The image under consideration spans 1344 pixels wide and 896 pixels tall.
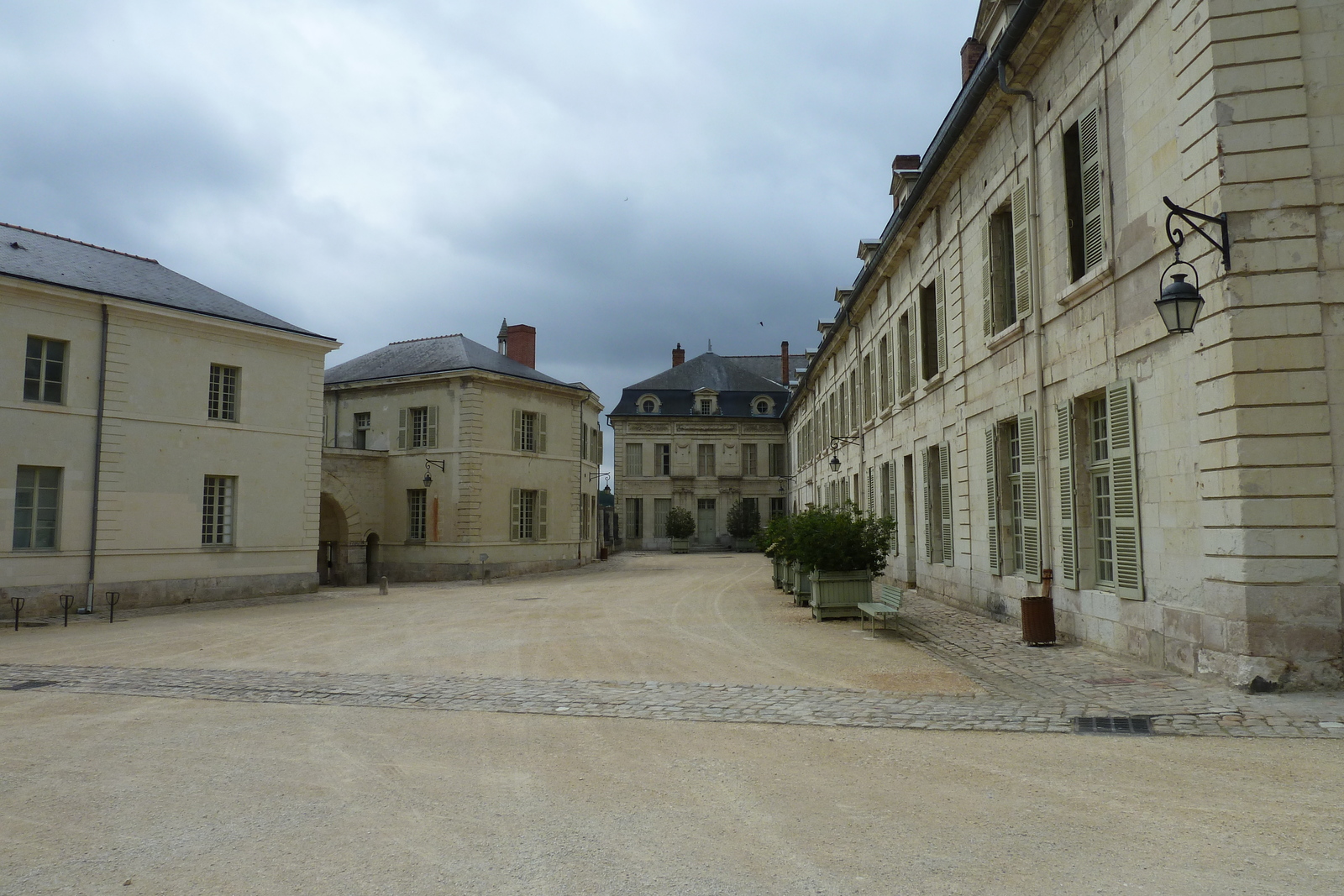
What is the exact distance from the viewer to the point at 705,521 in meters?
45.1

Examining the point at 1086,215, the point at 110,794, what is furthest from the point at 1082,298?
the point at 110,794

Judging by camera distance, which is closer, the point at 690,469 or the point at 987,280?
the point at 987,280

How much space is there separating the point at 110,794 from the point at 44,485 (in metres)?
13.0

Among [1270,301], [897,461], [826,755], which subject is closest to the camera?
[826,755]

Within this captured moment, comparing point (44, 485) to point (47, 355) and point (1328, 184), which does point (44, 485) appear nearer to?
point (47, 355)

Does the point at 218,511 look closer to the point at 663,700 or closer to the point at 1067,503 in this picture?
the point at 663,700

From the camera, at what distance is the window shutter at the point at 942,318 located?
1385 centimetres

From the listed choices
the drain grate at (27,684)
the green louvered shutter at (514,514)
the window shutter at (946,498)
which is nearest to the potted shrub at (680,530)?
the green louvered shutter at (514,514)

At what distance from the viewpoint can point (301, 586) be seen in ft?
61.5

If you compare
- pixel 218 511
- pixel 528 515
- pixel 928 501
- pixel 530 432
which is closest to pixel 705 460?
pixel 530 432

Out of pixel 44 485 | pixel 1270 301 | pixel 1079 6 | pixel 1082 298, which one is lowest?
pixel 44 485

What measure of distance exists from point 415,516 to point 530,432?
4.25 m

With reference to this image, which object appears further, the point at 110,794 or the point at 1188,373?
the point at 1188,373

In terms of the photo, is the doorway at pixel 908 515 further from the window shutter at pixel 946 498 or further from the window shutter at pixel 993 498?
the window shutter at pixel 993 498
